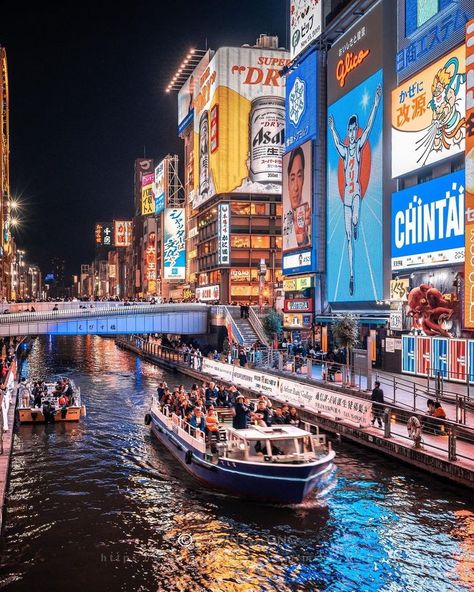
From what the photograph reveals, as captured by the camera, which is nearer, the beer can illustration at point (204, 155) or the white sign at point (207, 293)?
the white sign at point (207, 293)

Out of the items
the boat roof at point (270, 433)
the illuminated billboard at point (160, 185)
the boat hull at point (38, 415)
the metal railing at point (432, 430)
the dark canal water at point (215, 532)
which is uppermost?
the illuminated billboard at point (160, 185)

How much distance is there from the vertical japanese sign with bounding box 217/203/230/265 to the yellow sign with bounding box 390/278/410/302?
6135 cm

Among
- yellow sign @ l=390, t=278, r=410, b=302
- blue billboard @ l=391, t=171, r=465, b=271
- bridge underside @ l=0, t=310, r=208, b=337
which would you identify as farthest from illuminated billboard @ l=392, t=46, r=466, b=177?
bridge underside @ l=0, t=310, r=208, b=337

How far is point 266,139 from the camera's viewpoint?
109m

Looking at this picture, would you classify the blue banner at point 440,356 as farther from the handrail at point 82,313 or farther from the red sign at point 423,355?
the handrail at point 82,313

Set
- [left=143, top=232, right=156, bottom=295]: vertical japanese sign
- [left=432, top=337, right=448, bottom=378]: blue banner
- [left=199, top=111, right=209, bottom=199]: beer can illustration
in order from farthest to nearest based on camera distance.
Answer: [left=143, top=232, right=156, bottom=295]: vertical japanese sign < [left=199, top=111, right=209, bottom=199]: beer can illustration < [left=432, top=337, right=448, bottom=378]: blue banner


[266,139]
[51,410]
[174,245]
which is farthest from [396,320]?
[174,245]

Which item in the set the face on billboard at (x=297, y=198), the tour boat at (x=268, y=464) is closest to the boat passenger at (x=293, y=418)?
the tour boat at (x=268, y=464)

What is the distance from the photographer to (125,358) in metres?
86.4

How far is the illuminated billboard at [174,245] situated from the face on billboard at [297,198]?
6934 cm

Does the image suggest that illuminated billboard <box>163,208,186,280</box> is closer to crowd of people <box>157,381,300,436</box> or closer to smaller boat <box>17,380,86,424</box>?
smaller boat <box>17,380,86,424</box>

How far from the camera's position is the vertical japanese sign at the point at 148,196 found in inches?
6636

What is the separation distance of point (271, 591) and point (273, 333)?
46688mm

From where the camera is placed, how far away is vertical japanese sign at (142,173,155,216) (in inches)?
6636
